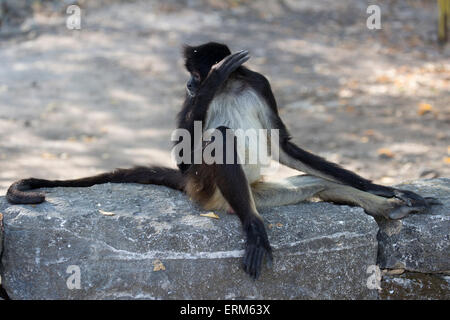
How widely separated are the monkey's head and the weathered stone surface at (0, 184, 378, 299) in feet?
3.09

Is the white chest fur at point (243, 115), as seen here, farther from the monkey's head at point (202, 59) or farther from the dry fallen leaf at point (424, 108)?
the dry fallen leaf at point (424, 108)

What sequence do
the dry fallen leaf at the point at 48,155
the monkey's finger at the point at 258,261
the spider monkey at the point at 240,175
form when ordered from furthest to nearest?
1. the dry fallen leaf at the point at 48,155
2. the spider monkey at the point at 240,175
3. the monkey's finger at the point at 258,261

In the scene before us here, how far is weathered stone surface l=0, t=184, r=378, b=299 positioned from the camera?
3768 mm

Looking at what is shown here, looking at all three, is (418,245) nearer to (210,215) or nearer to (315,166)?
(315,166)

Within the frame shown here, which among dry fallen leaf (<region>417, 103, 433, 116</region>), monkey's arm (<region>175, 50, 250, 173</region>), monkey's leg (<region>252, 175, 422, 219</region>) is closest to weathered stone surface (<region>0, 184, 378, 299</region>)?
monkey's leg (<region>252, 175, 422, 219</region>)

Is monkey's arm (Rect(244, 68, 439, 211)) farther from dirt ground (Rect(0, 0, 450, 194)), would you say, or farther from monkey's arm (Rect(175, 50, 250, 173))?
dirt ground (Rect(0, 0, 450, 194))

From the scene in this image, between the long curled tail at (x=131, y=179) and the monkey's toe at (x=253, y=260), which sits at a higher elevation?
the long curled tail at (x=131, y=179)

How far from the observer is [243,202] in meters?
3.87

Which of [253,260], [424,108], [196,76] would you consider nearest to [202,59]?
[196,76]

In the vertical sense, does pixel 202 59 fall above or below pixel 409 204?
above

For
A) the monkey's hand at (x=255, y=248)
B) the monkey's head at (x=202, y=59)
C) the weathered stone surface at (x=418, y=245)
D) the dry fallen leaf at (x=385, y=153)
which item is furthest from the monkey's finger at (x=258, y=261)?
the dry fallen leaf at (x=385, y=153)

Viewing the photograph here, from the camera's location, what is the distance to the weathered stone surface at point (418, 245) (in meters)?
4.21

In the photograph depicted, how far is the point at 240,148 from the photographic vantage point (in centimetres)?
426

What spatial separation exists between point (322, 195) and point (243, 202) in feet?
2.86
